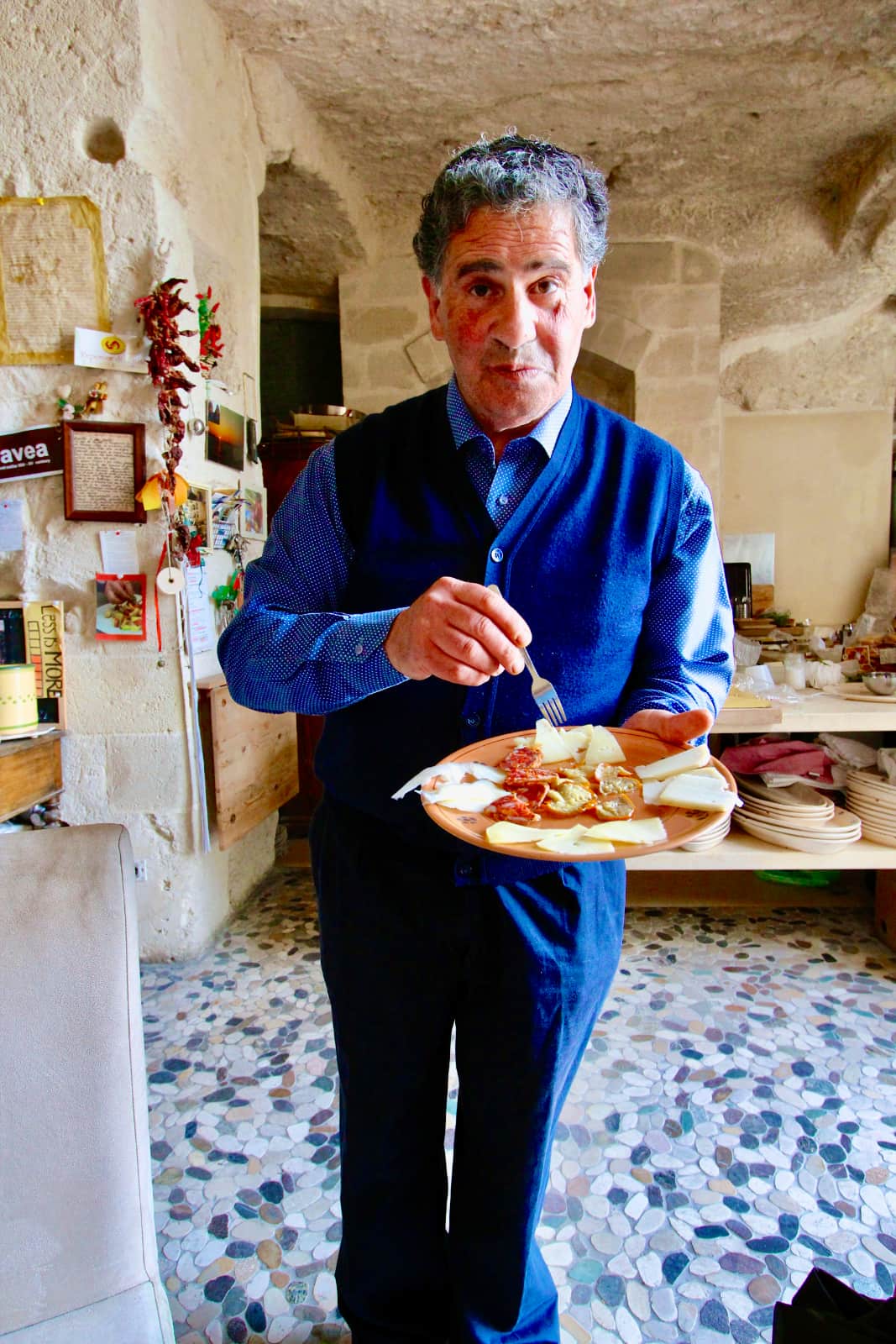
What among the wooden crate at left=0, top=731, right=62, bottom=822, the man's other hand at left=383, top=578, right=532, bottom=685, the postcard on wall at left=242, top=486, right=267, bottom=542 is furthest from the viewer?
the postcard on wall at left=242, top=486, right=267, bottom=542

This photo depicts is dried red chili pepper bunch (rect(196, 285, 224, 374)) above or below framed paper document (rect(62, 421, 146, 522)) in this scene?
above

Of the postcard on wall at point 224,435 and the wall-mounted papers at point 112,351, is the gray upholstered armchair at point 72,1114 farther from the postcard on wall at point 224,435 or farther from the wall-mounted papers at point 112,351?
the postcard on wall at point 224,435

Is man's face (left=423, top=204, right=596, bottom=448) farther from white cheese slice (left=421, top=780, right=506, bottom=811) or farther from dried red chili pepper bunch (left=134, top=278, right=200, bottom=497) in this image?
dried red chili pepper bunch (left=134, top=278, right=200, bottom=497)

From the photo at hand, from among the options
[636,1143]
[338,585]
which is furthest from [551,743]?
[636,1143]

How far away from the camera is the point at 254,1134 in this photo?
1.77m

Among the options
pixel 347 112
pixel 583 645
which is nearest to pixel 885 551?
pixel 347 112

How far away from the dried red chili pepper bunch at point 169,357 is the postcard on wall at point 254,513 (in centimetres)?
55

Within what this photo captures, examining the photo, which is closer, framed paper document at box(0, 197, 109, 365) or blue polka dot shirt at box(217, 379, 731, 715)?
blue polka dot shirt at box(217, 379, 731, 715)

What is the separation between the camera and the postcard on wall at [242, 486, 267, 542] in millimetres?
2938

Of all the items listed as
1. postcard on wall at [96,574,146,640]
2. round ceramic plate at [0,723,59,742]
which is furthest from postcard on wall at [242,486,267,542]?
round ceramic plate at [0,723,59,742]

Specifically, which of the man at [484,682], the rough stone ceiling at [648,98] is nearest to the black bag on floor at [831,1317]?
the man at [484,682]

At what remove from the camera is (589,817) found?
0.95 metres

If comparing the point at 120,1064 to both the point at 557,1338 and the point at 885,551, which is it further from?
the point at 885,551

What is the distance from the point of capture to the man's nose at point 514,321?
97cm
